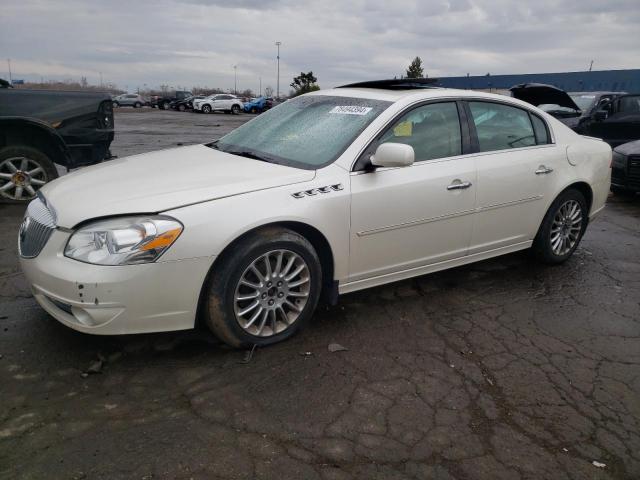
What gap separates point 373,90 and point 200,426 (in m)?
2.88

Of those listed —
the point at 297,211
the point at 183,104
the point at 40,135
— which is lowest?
the point at 297,211

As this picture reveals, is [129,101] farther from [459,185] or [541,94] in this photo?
[459,185]

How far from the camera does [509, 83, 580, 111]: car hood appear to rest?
10484 mm

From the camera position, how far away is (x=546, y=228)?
4.62 meters

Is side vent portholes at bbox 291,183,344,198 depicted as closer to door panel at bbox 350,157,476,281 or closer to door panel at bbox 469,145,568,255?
door panel at bbox 350,157,476,281

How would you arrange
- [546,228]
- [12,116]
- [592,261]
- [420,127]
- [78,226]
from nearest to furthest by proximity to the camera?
[78,226]
[420,127]
[546,228]
[592,261]
[12,116]

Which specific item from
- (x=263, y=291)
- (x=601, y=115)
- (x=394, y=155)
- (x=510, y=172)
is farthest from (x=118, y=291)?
(x=601, y=115)

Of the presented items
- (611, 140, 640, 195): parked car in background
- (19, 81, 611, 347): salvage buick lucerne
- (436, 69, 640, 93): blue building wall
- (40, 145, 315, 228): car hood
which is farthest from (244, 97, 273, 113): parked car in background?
(40, 145, 315, 228): car hood

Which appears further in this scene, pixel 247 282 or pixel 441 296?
pixel 441 296

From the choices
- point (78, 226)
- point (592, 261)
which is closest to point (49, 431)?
point (78, 226)

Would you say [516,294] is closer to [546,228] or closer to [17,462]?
[546,228]

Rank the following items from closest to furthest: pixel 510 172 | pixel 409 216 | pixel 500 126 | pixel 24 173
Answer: pixel 409 216, pixel 510 172, pixel 500 126, pixel 24 173

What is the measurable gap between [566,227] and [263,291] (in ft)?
10.4

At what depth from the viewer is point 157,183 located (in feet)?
10.1
